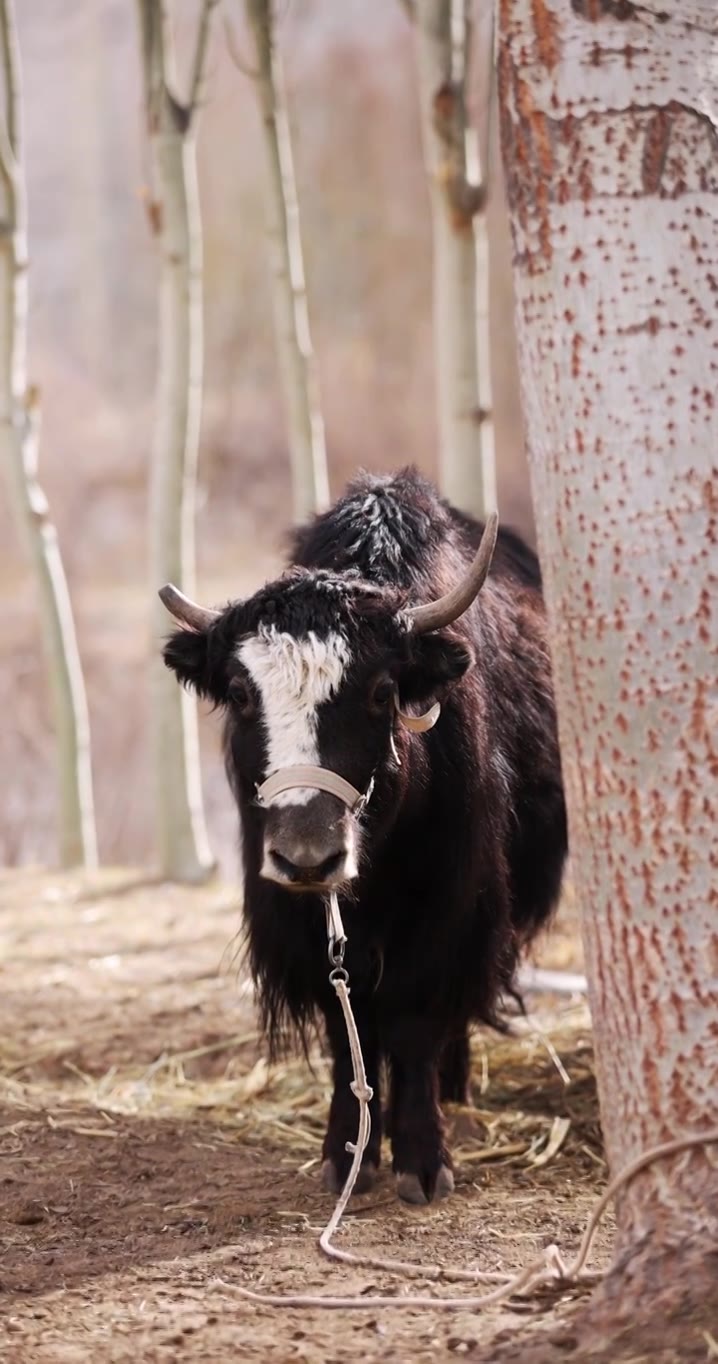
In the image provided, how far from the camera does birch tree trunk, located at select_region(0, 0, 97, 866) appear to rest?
1048 centimetres

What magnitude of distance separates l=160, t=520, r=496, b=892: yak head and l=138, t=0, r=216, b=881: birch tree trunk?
5304 mm

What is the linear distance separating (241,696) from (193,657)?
0.33 meters

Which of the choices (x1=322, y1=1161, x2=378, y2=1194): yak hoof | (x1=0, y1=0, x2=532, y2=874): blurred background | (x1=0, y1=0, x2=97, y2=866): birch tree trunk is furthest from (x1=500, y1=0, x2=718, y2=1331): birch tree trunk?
(x1=0, y1=0, x2=532, y2=874): blurred background

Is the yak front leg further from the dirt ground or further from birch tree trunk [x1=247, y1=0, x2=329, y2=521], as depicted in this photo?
birch tree trunk [x1=247, y1=0, x2=329, y2=521]

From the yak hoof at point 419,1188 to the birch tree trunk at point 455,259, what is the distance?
4.38m

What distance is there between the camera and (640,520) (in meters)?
3.35

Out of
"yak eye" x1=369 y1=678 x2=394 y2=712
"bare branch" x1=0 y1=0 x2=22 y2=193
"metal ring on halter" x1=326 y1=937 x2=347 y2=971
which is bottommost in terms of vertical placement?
"metal ring on halter" x1=326 y1=937 x2=347 y2=971

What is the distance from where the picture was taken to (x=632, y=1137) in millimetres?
3375

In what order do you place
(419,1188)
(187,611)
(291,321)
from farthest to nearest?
(291,321) → (187,611) → (419,1188)

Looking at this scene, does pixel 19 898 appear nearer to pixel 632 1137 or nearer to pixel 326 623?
pixel 326 623

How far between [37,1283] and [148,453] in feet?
87.7

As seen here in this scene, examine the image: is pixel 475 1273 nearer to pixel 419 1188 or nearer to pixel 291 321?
pixel 419 1188

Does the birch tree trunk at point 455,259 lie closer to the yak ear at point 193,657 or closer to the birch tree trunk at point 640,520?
the yak ear at point 193,657

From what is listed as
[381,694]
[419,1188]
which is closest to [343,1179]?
[419,1188]
